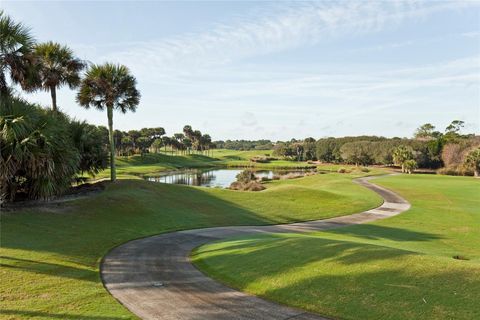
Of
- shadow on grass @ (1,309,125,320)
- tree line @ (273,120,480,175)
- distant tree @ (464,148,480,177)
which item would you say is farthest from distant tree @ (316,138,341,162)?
shadow on grass @ (1,309,125,320)

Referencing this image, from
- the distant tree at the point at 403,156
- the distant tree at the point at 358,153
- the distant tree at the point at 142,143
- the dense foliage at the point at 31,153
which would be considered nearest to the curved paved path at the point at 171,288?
the dense foliage at the point at 31,153

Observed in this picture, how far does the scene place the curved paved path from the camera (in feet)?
29.5

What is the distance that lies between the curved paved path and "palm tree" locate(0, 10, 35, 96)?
1084cm

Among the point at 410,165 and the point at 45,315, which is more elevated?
the point at 410,165

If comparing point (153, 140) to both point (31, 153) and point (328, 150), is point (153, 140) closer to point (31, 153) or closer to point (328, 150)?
point (328, 150)

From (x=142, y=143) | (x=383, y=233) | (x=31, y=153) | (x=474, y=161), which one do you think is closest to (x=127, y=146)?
(x=142, y=143)

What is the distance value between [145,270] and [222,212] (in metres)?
15.0

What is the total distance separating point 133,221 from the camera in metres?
21.9

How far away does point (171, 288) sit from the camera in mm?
10797

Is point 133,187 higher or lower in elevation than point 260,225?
higher

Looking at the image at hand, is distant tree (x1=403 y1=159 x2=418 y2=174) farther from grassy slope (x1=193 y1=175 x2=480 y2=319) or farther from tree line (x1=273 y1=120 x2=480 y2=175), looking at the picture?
grassy slope (x1=193 y1=175 x2=480 y2=319)

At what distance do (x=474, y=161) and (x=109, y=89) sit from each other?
71119 millimetres

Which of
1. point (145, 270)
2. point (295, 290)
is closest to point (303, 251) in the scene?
point (295, 290)

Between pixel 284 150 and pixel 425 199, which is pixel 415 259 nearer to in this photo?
pixel 425 199
